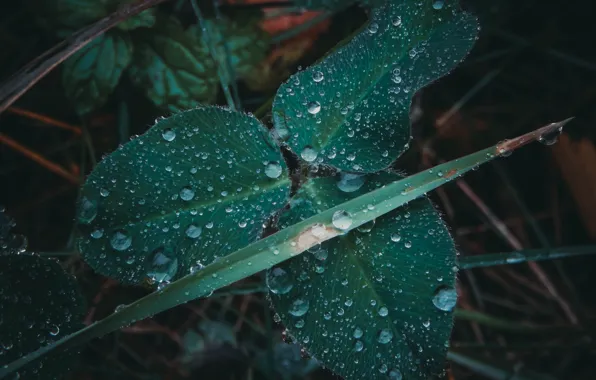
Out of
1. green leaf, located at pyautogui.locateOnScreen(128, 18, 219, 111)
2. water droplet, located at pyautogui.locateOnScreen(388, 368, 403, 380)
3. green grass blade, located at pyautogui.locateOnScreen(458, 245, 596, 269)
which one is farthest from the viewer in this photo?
green leaf, located at pyautogui.locateOnScreen(128, 18, 219, 111)

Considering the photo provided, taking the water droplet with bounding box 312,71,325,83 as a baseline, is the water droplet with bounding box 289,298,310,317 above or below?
below

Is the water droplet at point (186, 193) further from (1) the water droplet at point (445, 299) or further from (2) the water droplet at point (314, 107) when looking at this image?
(1) the water droplet at point (445, 299)

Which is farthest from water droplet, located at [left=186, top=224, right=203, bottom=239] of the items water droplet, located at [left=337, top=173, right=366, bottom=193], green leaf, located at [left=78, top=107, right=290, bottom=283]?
water droplet, located at [left=337, top=173, right=366, bottom=193]

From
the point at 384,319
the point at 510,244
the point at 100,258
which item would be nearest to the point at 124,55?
the point at 100,258

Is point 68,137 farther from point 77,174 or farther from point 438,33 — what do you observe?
point 438,33

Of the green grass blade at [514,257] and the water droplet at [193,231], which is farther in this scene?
the green grass blade at [514,257]

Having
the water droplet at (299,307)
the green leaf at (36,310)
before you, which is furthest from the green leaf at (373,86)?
the green leaf at (36,310)

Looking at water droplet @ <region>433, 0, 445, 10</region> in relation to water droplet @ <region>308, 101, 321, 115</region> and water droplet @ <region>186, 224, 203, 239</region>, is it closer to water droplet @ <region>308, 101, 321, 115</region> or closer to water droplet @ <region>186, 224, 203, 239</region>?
water droplet @ <region>308, 101, 321, 115</region>
